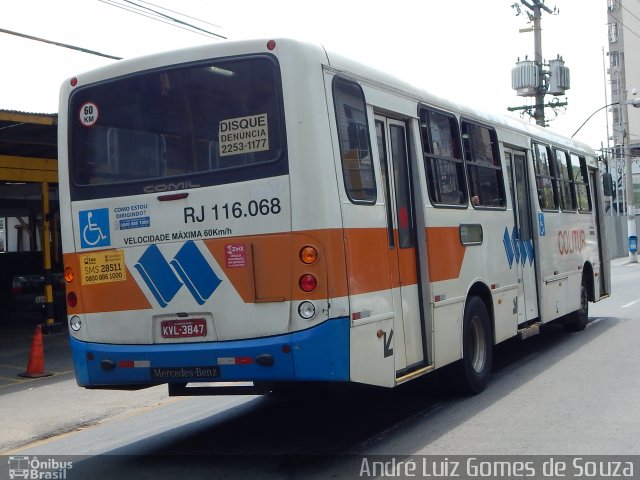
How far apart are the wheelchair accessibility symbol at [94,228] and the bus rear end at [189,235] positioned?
1cm

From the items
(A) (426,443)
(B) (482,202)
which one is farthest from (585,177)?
(A) (426,443)

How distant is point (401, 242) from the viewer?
7.73 meters

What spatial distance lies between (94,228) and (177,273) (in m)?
0.98

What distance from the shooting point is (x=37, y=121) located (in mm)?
14227

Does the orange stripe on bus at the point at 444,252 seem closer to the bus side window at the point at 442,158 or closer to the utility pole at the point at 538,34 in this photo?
the bus side window at the point at 442,158

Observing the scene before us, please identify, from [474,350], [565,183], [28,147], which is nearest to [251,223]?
[474,350]

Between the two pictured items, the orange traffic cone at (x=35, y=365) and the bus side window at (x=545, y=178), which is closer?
the bus side window at (x=545, y=178)

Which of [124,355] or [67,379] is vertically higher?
[124,355]

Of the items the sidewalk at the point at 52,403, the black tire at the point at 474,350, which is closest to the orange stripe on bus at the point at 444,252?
the black tire at the point at 474,350

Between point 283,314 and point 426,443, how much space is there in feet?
5.84

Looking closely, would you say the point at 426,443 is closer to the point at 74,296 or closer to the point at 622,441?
the point at 622,441

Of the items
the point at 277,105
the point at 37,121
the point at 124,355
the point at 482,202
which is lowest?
the point at 124,355

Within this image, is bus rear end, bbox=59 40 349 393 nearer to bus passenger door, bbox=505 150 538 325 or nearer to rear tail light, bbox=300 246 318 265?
rear tail light, bbox=300 246 318 265

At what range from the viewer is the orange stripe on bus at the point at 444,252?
321 inches
